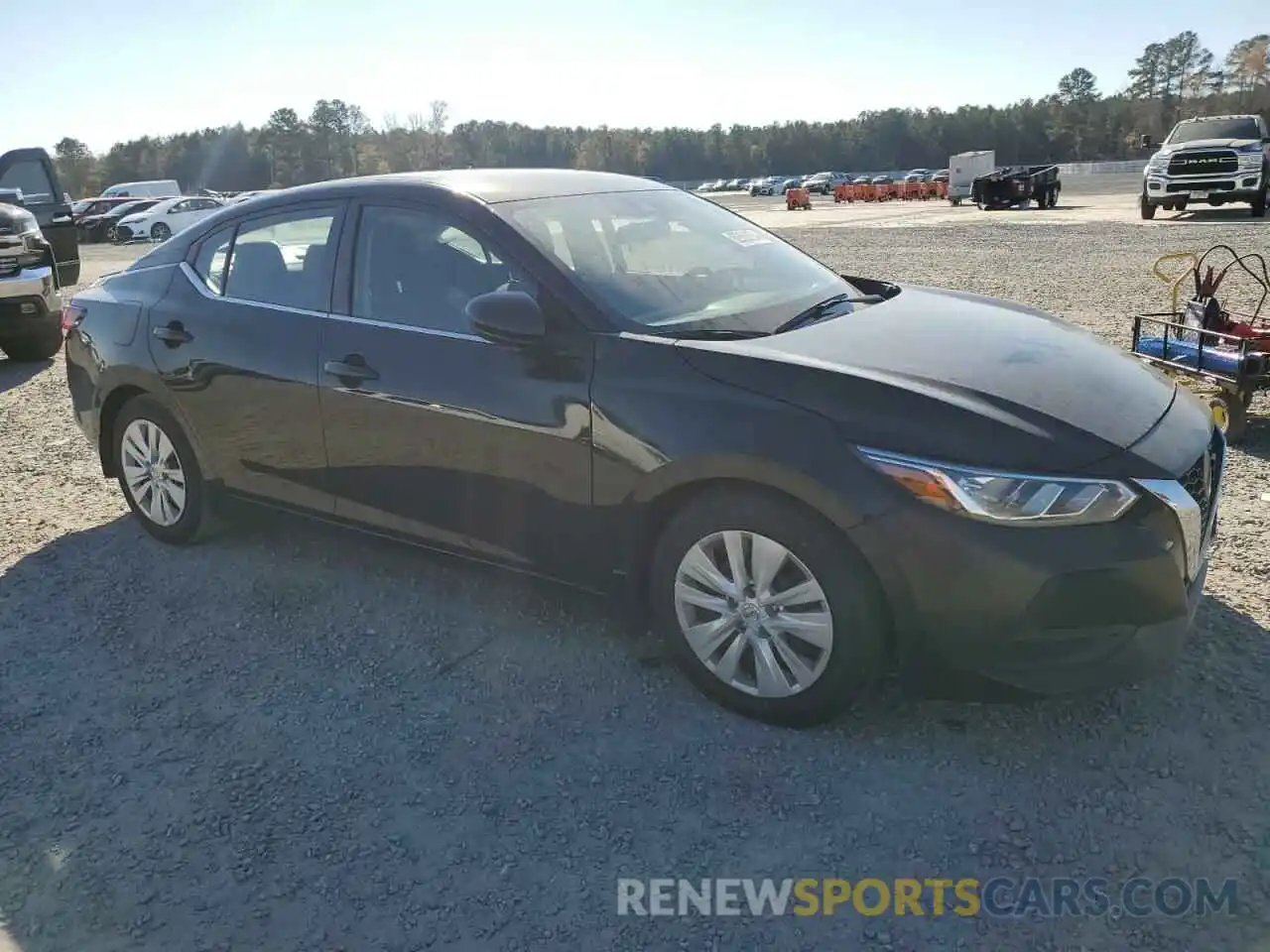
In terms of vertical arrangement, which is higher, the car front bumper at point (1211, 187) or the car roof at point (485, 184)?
the car roof at point (485, 184)

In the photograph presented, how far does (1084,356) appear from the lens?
3.53 meters

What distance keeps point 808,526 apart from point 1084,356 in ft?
4.31

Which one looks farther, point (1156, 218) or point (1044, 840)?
point (1156, 218)

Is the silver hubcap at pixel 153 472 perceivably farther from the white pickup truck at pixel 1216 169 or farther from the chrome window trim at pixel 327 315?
the white pickup truck at pixel 1216 169

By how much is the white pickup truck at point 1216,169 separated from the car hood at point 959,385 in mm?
20446

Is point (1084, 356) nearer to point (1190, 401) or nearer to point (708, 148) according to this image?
point (1190, 401)

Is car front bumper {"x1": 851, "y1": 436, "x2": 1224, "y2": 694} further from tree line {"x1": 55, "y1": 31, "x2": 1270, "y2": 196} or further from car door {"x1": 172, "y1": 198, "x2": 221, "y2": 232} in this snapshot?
tree line {"x1": 55, "y1": 31, "x2": 1270, "y2": 196}

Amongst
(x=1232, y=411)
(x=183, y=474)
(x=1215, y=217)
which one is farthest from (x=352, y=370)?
(x=1215, y=217)

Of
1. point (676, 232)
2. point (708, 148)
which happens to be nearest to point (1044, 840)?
point (676, 232)

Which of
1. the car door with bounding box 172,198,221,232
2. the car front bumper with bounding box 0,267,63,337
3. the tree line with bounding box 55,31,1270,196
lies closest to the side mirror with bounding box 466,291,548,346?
the car front bumper with bounding box 0,267,63,337

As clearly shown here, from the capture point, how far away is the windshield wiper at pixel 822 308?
11.8 feet

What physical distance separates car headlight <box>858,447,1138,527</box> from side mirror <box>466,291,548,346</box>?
1357 millimetres

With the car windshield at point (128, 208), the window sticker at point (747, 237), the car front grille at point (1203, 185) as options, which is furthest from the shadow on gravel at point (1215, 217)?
the car windshield at point (128, 208)

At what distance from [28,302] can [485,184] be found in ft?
25.5
